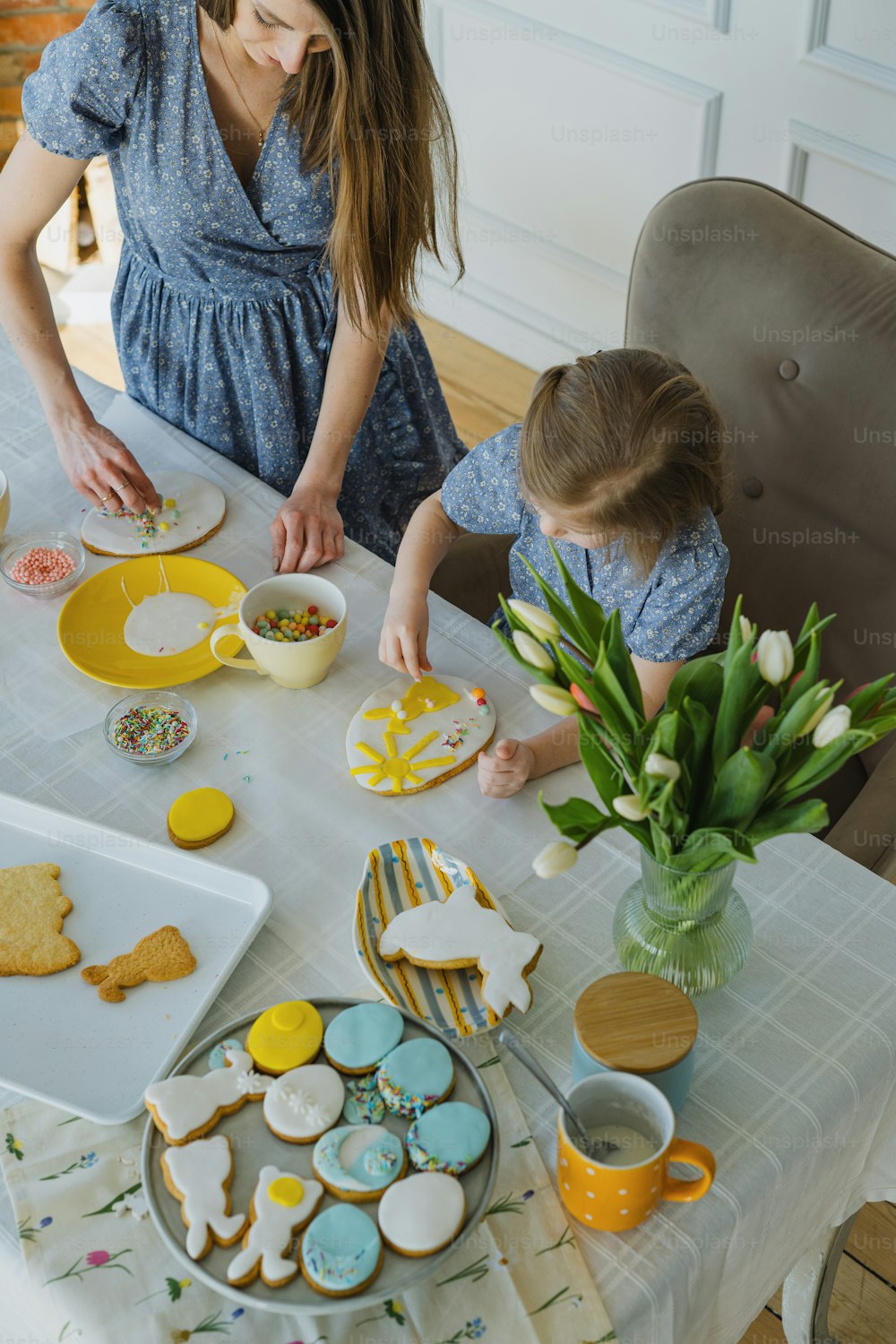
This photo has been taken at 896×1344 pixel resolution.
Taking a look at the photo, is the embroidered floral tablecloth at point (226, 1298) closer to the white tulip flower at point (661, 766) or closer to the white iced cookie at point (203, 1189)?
the white iced cookie at point (203, 1189)

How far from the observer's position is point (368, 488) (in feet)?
5.68

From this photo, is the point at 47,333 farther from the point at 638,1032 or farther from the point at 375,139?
the point at 638,1032

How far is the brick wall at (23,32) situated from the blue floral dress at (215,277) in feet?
6.34

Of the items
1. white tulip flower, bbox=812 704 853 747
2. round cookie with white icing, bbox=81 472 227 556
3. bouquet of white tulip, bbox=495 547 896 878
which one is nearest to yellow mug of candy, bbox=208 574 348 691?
round cookie with white icing, bbox=81 472 227 556

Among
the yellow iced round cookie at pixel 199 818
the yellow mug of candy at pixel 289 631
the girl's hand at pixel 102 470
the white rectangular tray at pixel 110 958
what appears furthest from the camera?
the girl's hand at pixel 102 470

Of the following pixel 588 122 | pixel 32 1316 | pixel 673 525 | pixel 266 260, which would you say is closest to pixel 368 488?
pixel 266 260

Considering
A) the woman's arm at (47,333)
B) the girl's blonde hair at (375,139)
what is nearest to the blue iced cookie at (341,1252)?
the woman's arm at (47,333)

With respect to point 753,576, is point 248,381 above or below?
above

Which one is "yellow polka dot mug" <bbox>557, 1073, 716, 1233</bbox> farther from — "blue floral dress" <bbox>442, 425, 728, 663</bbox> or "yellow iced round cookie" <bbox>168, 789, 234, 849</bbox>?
"blue floral dress" <bbox>442, 425, 728, 663</bbox>

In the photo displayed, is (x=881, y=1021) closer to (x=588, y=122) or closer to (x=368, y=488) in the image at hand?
(x=368, y=488)

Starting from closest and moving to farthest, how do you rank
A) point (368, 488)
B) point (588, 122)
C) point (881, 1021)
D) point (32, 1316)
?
point (32, 1316) → point (881, 1021) → point (368, 488) → point (588, 122)

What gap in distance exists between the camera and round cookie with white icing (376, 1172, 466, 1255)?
78cm

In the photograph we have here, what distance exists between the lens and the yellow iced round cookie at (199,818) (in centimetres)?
109

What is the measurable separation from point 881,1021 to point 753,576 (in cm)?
74
